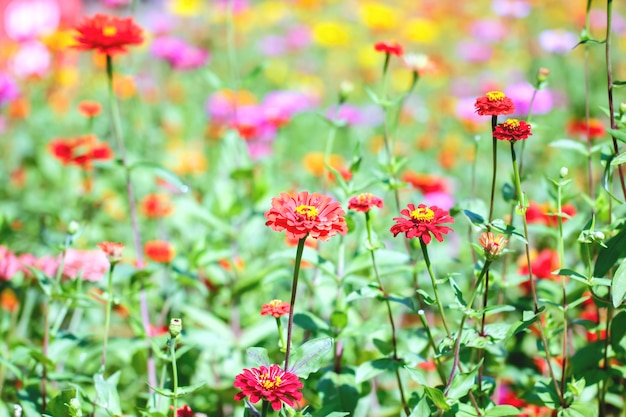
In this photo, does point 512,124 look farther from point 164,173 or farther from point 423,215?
point 164,173

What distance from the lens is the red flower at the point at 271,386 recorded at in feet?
2.75

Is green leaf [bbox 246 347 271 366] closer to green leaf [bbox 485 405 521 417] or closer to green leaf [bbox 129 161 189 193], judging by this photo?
green leaf [bbox 485 405 521 417]

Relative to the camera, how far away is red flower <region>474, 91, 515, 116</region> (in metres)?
0.94

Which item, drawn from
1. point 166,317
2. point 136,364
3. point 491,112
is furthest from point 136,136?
point 491,112

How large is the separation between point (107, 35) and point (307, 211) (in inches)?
27.3

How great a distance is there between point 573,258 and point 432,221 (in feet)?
4.03

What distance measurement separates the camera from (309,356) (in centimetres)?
95

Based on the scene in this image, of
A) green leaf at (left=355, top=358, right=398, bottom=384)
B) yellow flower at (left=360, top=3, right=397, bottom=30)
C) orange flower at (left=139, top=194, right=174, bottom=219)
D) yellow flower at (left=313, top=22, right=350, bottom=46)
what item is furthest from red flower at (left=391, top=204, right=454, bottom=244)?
yellow flower at (left=360, top=3, right=397, bottom=30)

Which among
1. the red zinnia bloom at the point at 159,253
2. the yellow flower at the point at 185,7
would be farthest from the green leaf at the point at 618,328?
the yellow flower at the point at 185,7

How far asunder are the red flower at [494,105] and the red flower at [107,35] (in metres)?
0.73

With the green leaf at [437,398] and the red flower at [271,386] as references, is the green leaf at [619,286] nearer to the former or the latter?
the green leaf at [437,398]

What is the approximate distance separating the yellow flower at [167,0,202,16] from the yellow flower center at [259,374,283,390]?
4369 millimetres

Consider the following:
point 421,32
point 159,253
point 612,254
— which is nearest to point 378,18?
point 421,32

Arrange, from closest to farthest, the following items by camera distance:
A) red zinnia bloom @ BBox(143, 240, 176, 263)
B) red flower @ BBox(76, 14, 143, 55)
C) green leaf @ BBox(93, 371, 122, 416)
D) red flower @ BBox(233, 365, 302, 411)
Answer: red flower @ BBox(233, 365, 302, 411), green leaf @ BBox(93, 371, 122, 416), red flower @ BBox(76, 14, 143, 55), red zinnia bloom @ BBox(143, 240, 176, 263)
